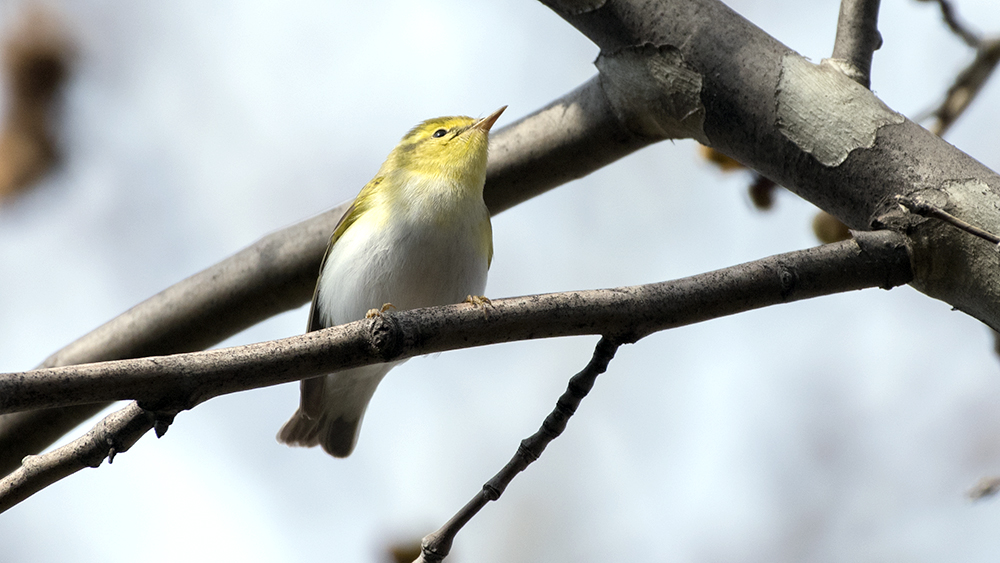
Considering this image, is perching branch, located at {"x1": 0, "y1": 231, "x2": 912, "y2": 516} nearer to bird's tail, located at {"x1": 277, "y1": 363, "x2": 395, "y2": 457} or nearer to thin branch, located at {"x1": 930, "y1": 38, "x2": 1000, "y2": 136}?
thin branch, located at {"x1": 930, "y1": 38, "x2": 1000, "y2": 136}

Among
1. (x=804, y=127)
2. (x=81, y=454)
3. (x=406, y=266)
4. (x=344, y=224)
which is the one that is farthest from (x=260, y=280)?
(x=804, y=127)

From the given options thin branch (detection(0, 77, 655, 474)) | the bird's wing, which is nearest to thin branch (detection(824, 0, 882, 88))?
thin branch (detection(0, 77, 655, 474))

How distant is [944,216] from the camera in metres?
1.70

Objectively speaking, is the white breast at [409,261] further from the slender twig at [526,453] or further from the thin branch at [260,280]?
the slender twig at [526,453]

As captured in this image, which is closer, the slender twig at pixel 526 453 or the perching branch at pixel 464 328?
the perching branch at pixel 464 328

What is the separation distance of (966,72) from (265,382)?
2.54 m

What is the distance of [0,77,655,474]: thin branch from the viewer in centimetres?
278

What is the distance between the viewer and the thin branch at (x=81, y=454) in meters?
1.55

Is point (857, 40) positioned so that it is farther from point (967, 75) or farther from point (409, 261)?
point (409, 261)

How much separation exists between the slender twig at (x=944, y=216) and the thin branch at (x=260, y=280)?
1.07m

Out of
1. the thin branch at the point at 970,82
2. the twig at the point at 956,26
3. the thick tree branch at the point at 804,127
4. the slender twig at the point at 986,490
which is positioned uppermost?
the twig at the point at 956,26

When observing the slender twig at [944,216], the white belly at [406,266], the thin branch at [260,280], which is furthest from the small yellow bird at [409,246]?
the slender twig at [944,216]

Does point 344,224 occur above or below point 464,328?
above

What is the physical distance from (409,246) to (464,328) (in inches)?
50.4
